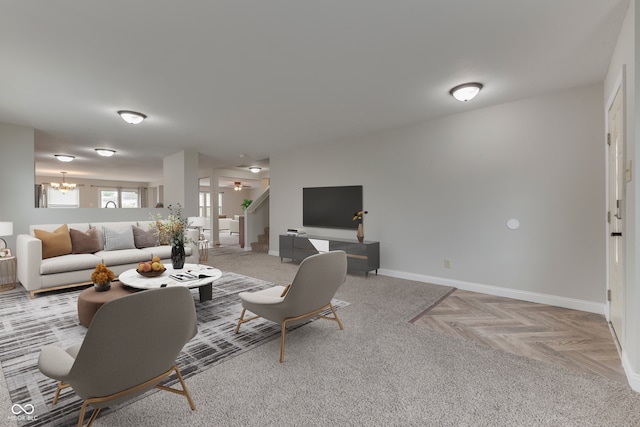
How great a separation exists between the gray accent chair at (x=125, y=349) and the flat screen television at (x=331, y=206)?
4222 mm

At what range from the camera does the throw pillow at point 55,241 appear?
4.12 metres

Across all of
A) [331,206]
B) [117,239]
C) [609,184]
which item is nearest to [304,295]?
[609,184]

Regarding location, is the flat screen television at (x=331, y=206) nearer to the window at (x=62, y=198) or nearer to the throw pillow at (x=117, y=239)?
the throw pillow at (x=117, y=239)

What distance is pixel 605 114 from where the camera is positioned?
3.23m

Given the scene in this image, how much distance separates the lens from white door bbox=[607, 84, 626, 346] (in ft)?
8.09

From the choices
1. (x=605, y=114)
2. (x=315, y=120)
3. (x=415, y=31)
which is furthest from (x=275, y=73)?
(x=605, y=114)

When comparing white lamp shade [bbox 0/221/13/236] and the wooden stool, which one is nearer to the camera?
the wooden stool

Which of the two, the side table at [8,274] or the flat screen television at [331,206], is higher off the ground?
the flat screen television at [331,206]

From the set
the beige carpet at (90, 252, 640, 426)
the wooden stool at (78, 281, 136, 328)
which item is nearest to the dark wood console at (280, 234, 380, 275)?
the beige carpet at (90, 252, 640, 426)

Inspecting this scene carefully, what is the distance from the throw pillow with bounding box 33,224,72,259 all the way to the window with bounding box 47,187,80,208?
33.3ft

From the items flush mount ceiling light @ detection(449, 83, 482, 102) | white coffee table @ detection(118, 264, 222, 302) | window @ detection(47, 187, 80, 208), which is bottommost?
white coffee table @ detection(118, 264, 222, 302)

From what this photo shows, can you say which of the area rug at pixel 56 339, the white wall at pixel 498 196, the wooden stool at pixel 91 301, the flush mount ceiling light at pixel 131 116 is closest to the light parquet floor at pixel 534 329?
the white wall at pixel 498 196

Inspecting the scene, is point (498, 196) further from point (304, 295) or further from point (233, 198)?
point (233, 198)

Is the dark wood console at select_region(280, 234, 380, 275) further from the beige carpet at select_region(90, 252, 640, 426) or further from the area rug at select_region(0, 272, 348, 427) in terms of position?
the beige carpet at select_region(90, 252, 640, 426)
